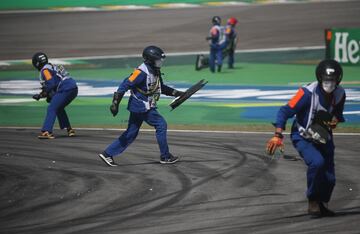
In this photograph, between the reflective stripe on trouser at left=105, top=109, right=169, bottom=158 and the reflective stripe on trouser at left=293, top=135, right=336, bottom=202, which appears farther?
the reflective stripe on trouser at left=105, top=109, right=169, bottom=158

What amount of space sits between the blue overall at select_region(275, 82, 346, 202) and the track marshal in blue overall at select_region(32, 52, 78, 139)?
8319 mm

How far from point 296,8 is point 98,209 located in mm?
39633

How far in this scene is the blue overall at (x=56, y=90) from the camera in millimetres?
18016

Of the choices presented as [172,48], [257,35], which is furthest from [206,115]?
[257,35]

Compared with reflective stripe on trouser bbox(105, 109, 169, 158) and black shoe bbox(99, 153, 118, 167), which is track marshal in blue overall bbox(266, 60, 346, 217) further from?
black shoe bbox(99, 153, 118, 167)

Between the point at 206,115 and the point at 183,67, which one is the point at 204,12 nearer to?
the point at 183,67

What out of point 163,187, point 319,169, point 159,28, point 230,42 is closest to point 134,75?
point 163,187

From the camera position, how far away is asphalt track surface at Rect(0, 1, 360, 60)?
39000 mm

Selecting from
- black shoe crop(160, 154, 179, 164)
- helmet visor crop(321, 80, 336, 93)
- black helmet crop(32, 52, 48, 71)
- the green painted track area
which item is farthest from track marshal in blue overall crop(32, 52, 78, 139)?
helmet visor crop(321, 80, 336, 93)

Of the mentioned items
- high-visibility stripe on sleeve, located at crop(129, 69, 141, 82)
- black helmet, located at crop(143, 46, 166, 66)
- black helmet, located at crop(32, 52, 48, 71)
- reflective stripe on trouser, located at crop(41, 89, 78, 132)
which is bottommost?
reflective stripe on trouser, located at crop(41, 89, 78, 132)

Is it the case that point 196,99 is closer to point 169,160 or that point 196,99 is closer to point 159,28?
point 169,160

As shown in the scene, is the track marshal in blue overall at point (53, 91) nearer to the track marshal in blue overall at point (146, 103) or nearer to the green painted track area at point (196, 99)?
the green painted track area at point (196, 99)

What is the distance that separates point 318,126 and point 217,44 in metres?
21.8

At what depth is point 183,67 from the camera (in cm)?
3366
